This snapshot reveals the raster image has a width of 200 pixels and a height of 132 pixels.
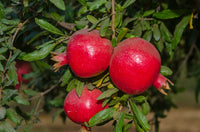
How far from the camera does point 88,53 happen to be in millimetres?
891

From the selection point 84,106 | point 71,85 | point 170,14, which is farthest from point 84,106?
point 170,14

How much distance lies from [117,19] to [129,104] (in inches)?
13.7

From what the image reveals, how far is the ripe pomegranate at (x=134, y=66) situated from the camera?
0.86m

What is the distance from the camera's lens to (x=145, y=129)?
3.15 ft

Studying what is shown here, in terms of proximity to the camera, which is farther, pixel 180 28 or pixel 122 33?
pixel 180 28

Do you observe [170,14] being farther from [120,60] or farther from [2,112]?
[2,112]

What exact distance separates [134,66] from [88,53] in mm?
165

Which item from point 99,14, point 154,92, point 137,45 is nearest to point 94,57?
point 137,45

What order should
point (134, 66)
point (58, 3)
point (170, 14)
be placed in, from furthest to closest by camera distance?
point (170, 14) → point (58, 3) → point (134, 66)

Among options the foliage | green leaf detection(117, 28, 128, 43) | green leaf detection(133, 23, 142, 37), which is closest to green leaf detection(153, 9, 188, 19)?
the foliage

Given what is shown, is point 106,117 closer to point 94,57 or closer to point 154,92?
point 94,57

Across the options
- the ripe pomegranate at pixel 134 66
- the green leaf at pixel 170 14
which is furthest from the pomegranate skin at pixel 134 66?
the green leaf at pixel 170 14

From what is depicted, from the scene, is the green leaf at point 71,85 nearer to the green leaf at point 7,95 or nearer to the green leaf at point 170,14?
the green leaf at point 7,95

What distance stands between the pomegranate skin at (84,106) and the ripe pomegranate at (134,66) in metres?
0.18
